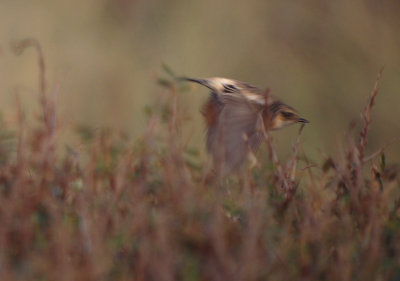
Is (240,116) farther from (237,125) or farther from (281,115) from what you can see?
(281,115)

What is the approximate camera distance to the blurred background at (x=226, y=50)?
17.0 feet

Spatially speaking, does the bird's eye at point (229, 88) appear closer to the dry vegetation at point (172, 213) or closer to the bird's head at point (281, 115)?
the bird's head at point (281, 115)

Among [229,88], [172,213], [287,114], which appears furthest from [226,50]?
[172,213]

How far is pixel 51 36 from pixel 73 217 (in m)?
4.62

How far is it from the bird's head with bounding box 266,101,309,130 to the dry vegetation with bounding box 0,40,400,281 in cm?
42

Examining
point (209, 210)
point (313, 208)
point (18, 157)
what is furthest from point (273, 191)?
point (18, 157)

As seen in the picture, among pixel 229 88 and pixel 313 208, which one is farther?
pixel 229 88

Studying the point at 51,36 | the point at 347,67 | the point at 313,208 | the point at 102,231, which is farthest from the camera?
the point at 51,36

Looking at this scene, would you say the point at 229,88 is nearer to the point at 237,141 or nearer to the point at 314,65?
the point at 237,141

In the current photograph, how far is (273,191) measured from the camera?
174 cm

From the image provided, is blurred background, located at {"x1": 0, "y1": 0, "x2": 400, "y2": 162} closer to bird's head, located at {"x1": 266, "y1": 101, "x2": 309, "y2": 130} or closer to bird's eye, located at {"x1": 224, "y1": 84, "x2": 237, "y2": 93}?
bird's eye, located at {"x1": 224, "y1": 84, "x2": 237, "y2": 93}

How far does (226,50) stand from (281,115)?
3.64 m

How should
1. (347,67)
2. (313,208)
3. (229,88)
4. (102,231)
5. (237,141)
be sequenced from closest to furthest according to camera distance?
(102,231)
(313,208)
(237,141)
(229,88)
(347,67)

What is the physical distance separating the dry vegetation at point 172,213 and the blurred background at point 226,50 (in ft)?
10.5
